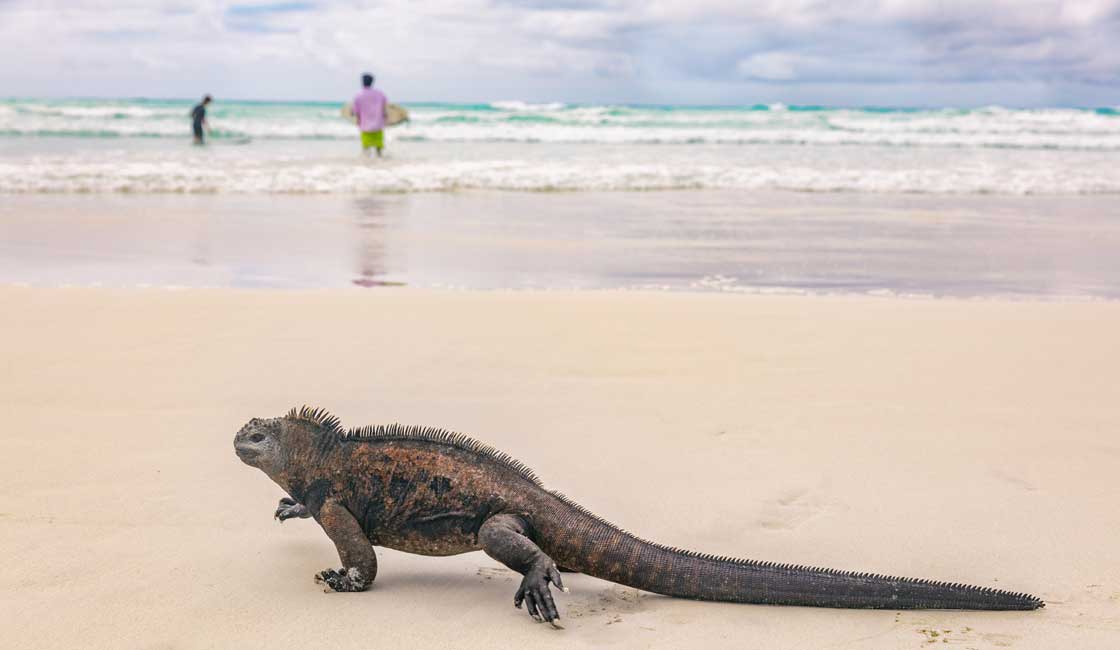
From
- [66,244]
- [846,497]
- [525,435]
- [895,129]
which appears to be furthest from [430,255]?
[895,129]

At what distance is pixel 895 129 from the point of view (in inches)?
1706

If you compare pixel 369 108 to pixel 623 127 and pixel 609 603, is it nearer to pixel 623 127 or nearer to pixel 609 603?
pixel 609 603

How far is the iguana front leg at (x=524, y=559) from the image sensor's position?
116 inches

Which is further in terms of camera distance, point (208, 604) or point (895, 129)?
point (895, 129)

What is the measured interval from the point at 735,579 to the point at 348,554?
1231mm

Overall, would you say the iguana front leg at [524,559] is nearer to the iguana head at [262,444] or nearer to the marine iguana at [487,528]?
the marine iguana at [487,528]

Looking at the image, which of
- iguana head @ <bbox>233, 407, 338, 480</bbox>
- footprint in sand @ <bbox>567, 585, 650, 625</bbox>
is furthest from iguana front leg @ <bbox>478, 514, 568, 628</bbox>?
iguana head @ <bbox>233, 407, 338, 480</bbox>

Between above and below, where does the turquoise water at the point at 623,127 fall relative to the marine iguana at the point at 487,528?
above

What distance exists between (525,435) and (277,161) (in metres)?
18.7

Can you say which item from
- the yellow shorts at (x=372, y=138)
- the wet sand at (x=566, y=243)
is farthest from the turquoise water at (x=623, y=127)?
the wet sand at (x=566, y=243)

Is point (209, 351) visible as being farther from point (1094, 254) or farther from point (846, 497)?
point (1094, 254)

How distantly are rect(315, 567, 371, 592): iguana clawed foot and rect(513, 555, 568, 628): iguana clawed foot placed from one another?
1.79ft

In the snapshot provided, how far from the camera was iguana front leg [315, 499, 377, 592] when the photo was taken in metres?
3.21

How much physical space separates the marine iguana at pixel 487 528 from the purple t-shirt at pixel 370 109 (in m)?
18.6
